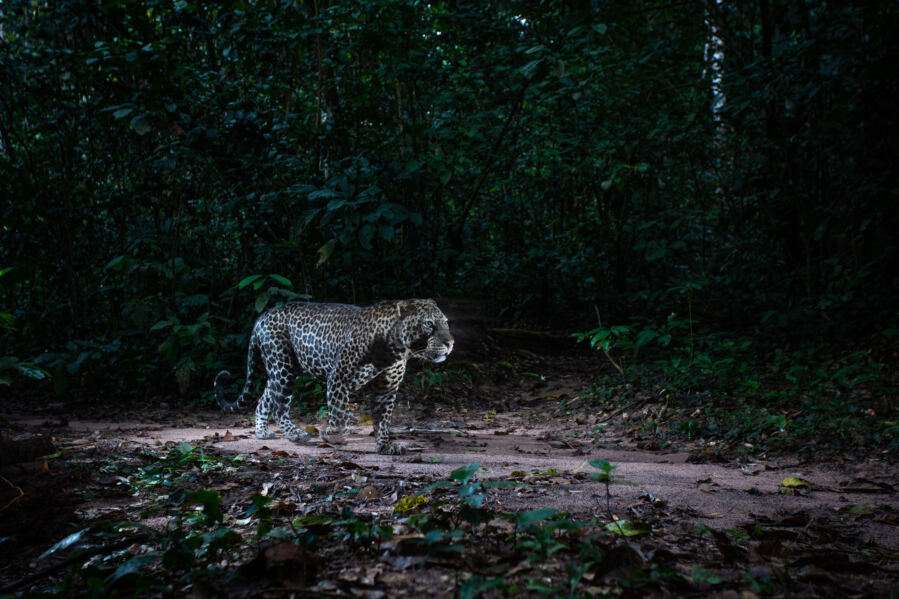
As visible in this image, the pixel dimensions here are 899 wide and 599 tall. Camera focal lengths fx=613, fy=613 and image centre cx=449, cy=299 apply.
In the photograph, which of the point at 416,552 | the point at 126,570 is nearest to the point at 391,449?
the point at 416,552

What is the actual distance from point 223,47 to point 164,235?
3360 millimetres

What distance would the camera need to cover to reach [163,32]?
10.1m

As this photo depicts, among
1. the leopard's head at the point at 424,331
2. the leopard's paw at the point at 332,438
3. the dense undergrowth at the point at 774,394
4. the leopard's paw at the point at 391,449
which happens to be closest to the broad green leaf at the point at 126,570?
the leopard's paw at the point at 391,449

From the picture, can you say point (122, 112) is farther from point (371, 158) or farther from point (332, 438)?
point (332, 438)

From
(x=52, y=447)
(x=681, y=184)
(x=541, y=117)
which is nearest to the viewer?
(x=52, y=447)

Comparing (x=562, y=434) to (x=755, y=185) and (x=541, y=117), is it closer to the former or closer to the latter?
(x=755, y=185)

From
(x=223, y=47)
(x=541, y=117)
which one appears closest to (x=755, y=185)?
(x=541, y=117)

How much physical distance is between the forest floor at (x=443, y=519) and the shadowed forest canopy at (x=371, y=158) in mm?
3628

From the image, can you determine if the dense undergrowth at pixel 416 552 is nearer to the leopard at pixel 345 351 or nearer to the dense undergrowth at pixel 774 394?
the leopard at pixel 345 351

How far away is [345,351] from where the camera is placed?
6.27 m

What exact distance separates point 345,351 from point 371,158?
16.1ft

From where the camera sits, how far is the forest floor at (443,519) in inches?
85.1

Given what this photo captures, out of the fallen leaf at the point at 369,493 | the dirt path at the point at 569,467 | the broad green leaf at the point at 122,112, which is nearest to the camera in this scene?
the dirt path at the point at 569,467

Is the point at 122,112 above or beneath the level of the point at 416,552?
above
